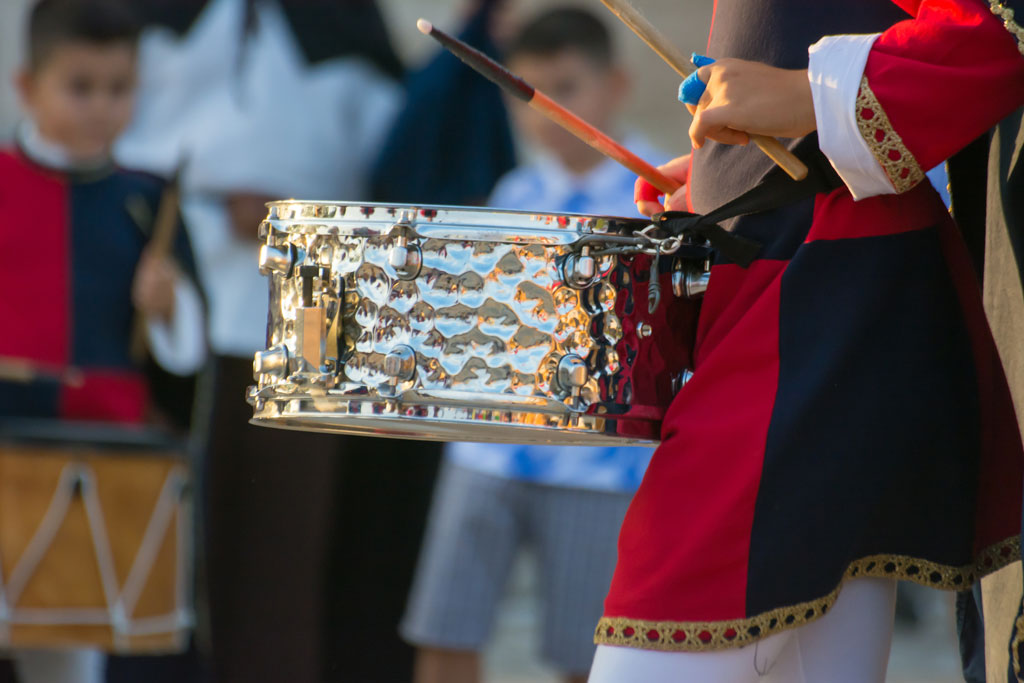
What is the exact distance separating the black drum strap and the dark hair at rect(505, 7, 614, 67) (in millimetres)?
2287

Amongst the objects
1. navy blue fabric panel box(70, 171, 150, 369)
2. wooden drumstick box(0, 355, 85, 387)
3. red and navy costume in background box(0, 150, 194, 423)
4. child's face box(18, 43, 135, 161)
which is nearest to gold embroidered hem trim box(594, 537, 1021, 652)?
wooden drumstick box(0, 355, 85, 387)

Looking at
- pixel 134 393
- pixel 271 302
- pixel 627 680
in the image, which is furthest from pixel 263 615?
pixel 627 680

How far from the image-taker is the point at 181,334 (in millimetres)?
4152

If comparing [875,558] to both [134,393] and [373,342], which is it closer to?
[373,342]

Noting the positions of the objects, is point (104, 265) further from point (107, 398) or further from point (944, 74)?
point (944, 74)

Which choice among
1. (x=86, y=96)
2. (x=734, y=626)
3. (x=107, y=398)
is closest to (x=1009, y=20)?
(x=734, y=626)

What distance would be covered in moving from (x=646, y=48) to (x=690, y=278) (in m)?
6.40

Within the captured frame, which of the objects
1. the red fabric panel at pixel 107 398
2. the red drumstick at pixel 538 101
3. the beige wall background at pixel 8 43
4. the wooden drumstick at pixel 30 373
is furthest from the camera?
the beige wall background at pixel 8 43

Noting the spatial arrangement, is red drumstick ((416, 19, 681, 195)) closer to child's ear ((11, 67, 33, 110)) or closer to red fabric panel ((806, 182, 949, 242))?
red fabric panel ((806, 182, 949, 242))

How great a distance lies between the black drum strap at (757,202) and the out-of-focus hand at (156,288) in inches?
99.8

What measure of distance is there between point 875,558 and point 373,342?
0.61 metres

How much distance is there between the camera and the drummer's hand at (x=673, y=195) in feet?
6.55

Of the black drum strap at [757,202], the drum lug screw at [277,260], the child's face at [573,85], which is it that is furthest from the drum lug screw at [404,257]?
the child's face at [573,85]

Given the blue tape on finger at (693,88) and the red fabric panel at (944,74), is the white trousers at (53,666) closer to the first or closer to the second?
the blue tape on finger at (693,88)
